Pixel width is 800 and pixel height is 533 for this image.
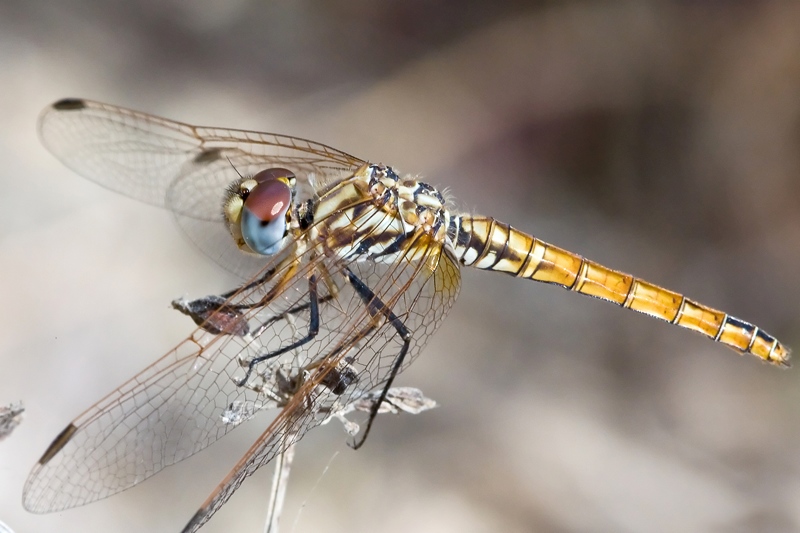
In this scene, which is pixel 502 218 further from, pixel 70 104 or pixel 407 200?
pixel 70 104

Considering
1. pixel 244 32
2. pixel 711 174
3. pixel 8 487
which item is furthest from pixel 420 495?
pixel 244 32

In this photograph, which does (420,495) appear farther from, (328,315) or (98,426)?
(98,426)

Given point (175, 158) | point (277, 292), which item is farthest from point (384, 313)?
point (175, 158)

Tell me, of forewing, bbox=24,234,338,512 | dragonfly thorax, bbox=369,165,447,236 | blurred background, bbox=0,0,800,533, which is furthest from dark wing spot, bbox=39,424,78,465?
dragonfly thorax, bbox=369,165,447,236

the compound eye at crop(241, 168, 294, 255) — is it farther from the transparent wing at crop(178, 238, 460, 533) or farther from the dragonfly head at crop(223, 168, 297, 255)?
the transparent wing at crop(178, 238, 460, 533)

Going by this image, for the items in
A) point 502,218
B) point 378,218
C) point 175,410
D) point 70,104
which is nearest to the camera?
point 175,410

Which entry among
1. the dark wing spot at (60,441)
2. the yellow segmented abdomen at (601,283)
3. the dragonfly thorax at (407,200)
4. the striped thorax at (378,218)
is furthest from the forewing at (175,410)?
the yellow segmented abdomen at (601,283)

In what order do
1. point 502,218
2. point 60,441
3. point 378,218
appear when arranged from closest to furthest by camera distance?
1. point 60,441
2. point 378,218
3. point 502,218
